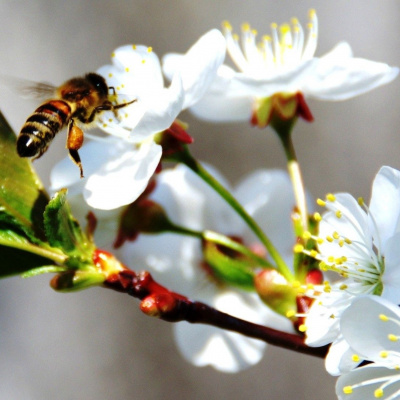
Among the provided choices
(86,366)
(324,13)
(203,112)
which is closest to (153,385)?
(86,366)

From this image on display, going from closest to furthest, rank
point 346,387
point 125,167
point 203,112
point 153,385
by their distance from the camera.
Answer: point 346,387 → point 125,167 → point 203,112 → point 153,385

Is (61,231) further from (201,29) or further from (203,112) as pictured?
(201,29)

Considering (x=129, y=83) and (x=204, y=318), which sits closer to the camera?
(x=204, y=318)

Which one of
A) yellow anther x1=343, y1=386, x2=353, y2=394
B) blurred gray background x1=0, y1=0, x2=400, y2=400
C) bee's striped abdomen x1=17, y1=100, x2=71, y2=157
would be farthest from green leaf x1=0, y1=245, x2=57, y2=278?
blurred gray background x1=0, y1=0, x2=400, y2=400

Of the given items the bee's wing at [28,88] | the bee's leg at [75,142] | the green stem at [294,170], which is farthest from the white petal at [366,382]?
the bee's wing at [28,88]

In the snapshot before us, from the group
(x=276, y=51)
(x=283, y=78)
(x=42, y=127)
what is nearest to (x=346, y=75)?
(x=283, y=78)

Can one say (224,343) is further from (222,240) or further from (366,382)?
(366,382)

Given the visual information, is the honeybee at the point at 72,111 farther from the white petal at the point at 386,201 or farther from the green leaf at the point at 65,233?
the white petal at the point at 386,201
